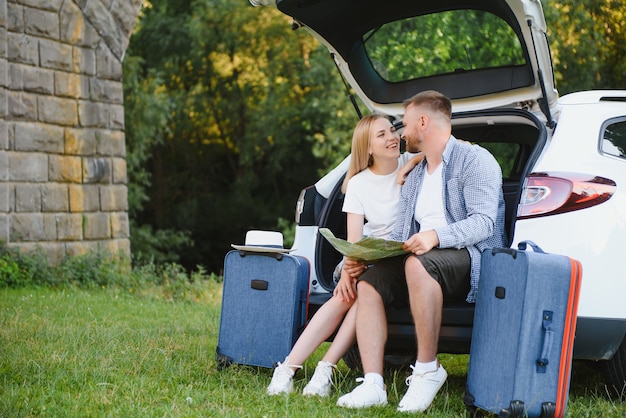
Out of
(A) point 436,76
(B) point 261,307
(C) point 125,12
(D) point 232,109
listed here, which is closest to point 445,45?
(C) point 125,12

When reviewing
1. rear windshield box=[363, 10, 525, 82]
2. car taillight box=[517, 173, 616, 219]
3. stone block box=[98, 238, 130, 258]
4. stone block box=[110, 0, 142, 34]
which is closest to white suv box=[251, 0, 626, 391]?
car taillight box=[517, 173, 616, 219]

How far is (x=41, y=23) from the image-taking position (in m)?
8.27

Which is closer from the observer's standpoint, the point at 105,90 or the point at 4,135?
the point at 4,135

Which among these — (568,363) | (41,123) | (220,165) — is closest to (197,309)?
(41,123)

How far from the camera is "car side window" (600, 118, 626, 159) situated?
3824 millimetres

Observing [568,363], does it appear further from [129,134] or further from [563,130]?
[129,134]

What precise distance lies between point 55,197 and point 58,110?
2.70 ft

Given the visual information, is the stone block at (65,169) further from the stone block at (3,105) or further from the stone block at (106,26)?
the stone block at (106,26)

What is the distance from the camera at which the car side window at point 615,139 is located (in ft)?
12.5

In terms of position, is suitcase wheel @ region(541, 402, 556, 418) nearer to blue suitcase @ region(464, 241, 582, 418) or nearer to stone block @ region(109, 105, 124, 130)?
blue suitcase @ region(464, 241, 582, 418)

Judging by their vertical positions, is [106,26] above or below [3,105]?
above

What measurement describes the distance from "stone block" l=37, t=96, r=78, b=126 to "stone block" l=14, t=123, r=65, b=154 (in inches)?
2.9

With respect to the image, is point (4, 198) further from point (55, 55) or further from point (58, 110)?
point (55, 55)

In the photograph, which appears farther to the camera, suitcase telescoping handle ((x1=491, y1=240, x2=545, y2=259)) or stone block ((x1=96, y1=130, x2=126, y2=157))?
stone block ((x1=96, y1=130, x2=126, y2=157))
